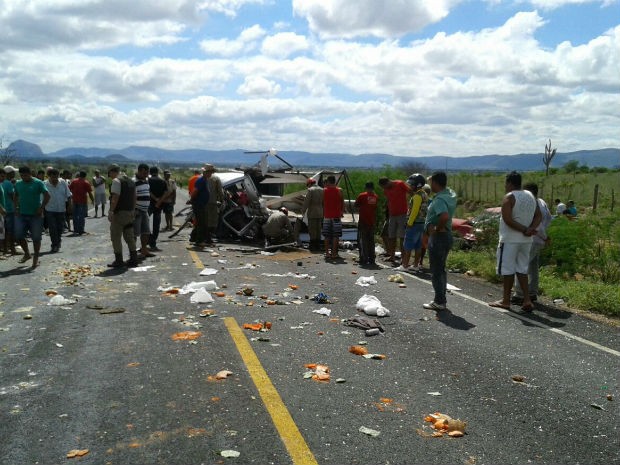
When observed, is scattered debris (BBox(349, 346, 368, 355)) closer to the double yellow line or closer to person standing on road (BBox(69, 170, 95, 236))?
the double yellow line

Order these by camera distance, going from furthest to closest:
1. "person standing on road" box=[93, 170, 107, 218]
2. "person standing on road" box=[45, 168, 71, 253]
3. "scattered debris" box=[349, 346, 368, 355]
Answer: "person standing on road" box=[93, 170, 107, 218]
"person standing on road" box=[45, 168, 71, 253]
"scattered debris" box=[349, 346, 368, 355]

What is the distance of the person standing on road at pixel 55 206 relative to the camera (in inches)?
530

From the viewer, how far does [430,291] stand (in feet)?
30.7

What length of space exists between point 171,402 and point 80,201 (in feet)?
45.4

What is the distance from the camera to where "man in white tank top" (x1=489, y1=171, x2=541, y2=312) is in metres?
7.99

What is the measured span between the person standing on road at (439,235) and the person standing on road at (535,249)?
1495 millimetres

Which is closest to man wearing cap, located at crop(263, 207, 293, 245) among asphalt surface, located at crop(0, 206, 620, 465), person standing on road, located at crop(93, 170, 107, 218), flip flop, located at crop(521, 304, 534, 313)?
asphalt surface, located at crop(0, 206, 620, 465)

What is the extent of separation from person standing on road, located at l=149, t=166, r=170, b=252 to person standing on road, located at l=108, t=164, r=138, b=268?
2376 mm

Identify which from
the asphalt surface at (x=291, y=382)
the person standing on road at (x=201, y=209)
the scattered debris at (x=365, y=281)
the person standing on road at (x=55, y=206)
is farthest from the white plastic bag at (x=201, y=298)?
the person standing on road at (x=55, y=206)

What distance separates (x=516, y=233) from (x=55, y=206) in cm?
1065

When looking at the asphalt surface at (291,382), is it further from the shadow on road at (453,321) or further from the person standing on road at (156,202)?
the person standing on road at (156,202)

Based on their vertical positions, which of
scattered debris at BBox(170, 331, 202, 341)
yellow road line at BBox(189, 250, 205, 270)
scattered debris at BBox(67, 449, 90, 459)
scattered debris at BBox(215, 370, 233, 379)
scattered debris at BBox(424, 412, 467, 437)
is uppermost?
scattered debris at BBox(424, 412, 467, 437)

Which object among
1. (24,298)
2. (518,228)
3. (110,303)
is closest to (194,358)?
(110,303)

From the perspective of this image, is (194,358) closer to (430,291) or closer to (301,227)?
(430,291)
